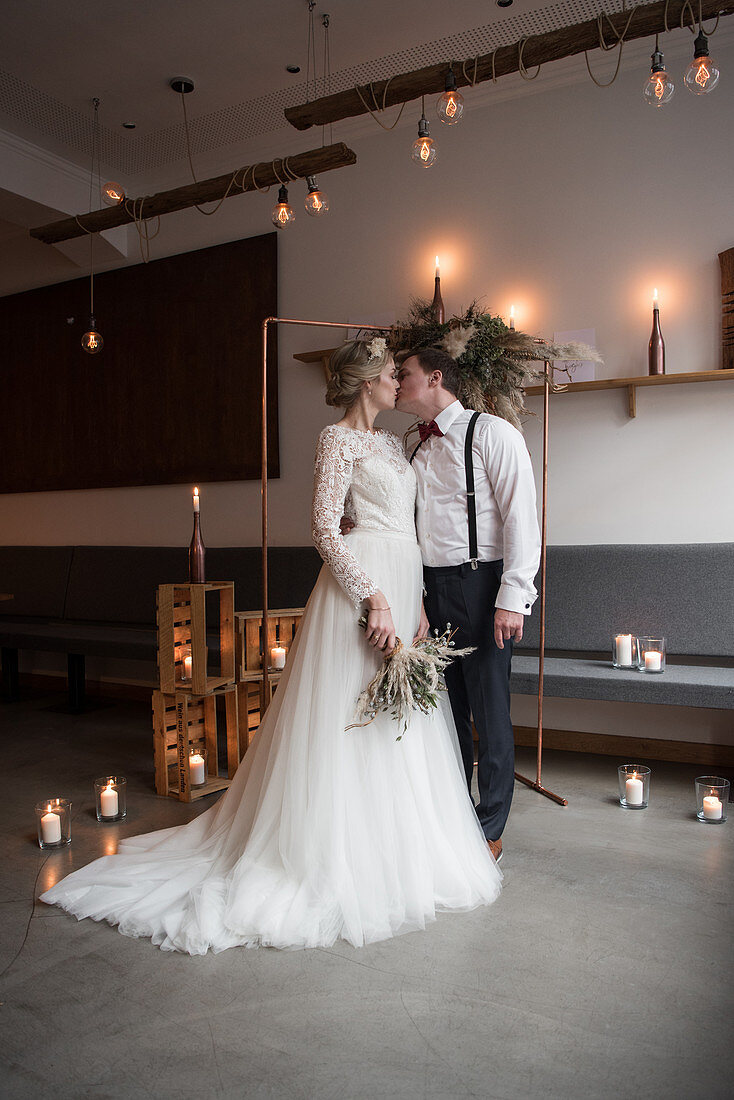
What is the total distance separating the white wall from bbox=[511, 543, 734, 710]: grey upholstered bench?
0.60 feet

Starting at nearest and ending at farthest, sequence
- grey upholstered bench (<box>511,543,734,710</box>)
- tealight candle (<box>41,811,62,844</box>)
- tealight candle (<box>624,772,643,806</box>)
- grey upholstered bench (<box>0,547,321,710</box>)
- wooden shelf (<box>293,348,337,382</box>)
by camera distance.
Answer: tealight candle (<box>41,811,62,844</box>), tealight candle (<box>624,772,643,806</box>), grey upholstered bench (<box>511,543,734,710</box>), wooden shelf (<box>293,348,337,382</box>), grey upholstered bench (<box>0,547,321,710</box>)

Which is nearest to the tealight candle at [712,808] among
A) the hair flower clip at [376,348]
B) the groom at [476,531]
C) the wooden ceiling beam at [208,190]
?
the groom at [476,531]

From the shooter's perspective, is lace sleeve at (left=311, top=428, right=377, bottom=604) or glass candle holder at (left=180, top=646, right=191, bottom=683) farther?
glass candle holder at (left=180, top=646, right=191, bottom=683)

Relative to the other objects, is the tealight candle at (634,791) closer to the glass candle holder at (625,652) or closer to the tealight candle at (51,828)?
the glass candle holder at (625,652)

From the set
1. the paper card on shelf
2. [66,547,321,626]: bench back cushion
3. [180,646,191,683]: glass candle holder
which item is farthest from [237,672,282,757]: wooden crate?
the paper card on shelf

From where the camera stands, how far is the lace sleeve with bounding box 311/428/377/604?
247cm

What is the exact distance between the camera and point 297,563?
4.85 meters

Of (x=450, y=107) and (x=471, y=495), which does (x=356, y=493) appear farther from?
(x=450, y=107)

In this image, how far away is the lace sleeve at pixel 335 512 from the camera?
8.12 feet

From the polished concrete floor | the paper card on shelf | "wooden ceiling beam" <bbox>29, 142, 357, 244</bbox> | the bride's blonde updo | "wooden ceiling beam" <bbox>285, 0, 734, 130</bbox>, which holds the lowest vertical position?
the polished concrete floor

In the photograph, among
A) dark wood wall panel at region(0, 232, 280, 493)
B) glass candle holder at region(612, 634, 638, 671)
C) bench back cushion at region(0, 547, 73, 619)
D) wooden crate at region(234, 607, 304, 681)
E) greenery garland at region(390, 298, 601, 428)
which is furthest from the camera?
bench back cushion at region(0, 547, 73, 619)

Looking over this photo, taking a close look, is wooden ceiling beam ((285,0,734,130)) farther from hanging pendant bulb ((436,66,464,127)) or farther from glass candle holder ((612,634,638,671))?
glass candle holder ((612,634,638,671))

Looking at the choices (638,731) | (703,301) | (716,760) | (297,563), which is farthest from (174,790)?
(703,301)

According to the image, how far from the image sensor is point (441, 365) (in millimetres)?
Answer: 2809
